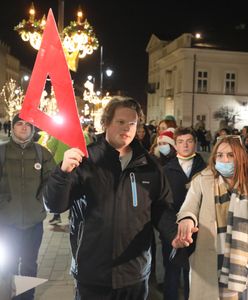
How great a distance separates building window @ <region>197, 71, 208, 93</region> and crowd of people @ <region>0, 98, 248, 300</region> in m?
49.4

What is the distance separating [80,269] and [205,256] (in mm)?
1017

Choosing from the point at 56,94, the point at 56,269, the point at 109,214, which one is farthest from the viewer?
the point at 56,269

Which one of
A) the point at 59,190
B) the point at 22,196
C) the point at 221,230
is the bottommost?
the point at 221,230

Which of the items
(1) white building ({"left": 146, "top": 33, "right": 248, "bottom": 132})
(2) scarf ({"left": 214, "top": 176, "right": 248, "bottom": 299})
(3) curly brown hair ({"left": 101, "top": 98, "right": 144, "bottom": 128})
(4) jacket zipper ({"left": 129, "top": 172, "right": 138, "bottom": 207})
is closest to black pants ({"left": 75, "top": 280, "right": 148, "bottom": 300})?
(4) jacket zipper ({"left": 129, "top": 172, "right": 138, "bottom": 207})

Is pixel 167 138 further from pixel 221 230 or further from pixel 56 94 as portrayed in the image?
pixel 56 94

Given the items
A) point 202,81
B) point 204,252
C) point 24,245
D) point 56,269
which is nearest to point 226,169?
point 204,252

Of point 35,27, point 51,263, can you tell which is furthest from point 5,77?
point 51,263

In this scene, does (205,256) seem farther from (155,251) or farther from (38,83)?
(155,251)

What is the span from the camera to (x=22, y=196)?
4.43m

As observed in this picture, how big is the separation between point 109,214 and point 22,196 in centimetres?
194

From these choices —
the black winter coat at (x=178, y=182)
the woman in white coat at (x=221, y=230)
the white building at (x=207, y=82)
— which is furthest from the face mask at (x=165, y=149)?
the white building at (x=207, y=82)

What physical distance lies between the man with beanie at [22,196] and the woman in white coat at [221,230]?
1766 millimetres

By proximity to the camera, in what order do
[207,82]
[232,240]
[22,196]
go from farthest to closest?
[207,82]
[22,196]
[232,240]

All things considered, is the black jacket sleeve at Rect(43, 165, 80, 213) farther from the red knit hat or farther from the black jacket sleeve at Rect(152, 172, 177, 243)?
the red knit hat
